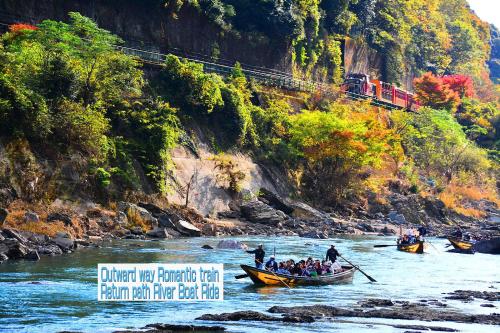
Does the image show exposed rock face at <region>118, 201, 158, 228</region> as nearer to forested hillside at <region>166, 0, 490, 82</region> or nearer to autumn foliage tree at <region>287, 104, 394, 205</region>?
autumn foliage tree at <region>287, 104, 394, 205</region>

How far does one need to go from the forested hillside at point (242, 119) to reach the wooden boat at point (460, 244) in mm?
17372

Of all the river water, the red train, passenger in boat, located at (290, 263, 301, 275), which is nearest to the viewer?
the river water

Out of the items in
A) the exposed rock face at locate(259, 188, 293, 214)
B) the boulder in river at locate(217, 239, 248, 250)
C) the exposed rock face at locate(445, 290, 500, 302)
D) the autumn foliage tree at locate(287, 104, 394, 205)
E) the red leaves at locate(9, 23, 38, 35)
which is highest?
the red leaves at locate(9, 23, 38, 35)

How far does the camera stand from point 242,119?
76.3 m

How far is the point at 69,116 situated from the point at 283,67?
43.8 metres

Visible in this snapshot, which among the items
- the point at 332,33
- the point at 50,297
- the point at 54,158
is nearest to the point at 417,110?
the point at 332,33

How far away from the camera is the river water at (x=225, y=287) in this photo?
1131 inches

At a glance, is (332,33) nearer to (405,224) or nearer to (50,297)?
(405,224)

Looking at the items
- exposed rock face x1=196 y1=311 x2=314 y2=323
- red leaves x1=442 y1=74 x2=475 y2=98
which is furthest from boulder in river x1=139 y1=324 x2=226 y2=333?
red leaves x1=442 y1=74 x2=475 y2=98

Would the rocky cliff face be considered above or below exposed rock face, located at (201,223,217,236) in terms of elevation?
above

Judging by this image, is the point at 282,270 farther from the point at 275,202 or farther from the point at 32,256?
the point at 275,202

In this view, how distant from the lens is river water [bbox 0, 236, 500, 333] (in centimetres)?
2873

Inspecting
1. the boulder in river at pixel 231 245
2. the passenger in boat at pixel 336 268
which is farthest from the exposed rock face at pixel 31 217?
the passenger in boat at pixel 336 268

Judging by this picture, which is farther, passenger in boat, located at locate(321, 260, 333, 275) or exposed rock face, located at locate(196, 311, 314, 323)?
passenger in boat, located at locate(321, 260, 333, 275)
